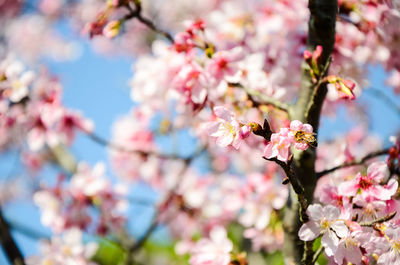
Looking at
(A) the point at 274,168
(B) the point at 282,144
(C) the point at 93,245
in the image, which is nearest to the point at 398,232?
(B) the point at 282,144

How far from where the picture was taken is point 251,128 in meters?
1.15

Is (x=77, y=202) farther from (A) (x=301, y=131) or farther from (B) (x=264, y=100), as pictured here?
(A) (x=301, y=131)

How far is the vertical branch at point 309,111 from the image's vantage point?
1.46m

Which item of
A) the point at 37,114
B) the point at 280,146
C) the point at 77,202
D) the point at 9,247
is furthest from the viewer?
the point at 77,202

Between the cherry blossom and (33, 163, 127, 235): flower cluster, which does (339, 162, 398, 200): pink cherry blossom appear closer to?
the cherry blossom

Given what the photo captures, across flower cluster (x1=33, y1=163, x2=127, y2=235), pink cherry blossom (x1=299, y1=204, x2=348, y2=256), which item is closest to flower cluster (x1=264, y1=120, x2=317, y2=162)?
pink cherry blossom (x1=299, y1=204, x2=348, y2=256)

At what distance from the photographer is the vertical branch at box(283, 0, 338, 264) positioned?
146 cm

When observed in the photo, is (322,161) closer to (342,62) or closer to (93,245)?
(342,62)

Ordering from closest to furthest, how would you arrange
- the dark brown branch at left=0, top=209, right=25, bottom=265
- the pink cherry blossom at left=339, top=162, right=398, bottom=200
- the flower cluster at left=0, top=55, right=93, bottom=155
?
the pink cherry blossom at left=339, top=162, right=398, bottom=200
the dark brown branch at left=0, top=209, right=25, bottom=265
the flower cluster at left=0, top=55, right=93, bottom=155

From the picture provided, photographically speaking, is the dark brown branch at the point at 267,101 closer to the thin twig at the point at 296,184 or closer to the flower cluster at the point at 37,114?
the thin twig at the point at 296,184

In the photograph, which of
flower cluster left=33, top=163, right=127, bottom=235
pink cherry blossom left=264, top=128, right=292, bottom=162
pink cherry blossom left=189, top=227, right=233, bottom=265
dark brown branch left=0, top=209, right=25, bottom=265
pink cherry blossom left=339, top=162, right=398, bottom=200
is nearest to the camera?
pink cherry blossom left=264, top=128, right=292, bottom=162

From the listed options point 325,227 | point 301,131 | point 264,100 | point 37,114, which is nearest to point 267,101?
point 264,100

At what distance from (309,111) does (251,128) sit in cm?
37

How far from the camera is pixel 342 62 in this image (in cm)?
207
